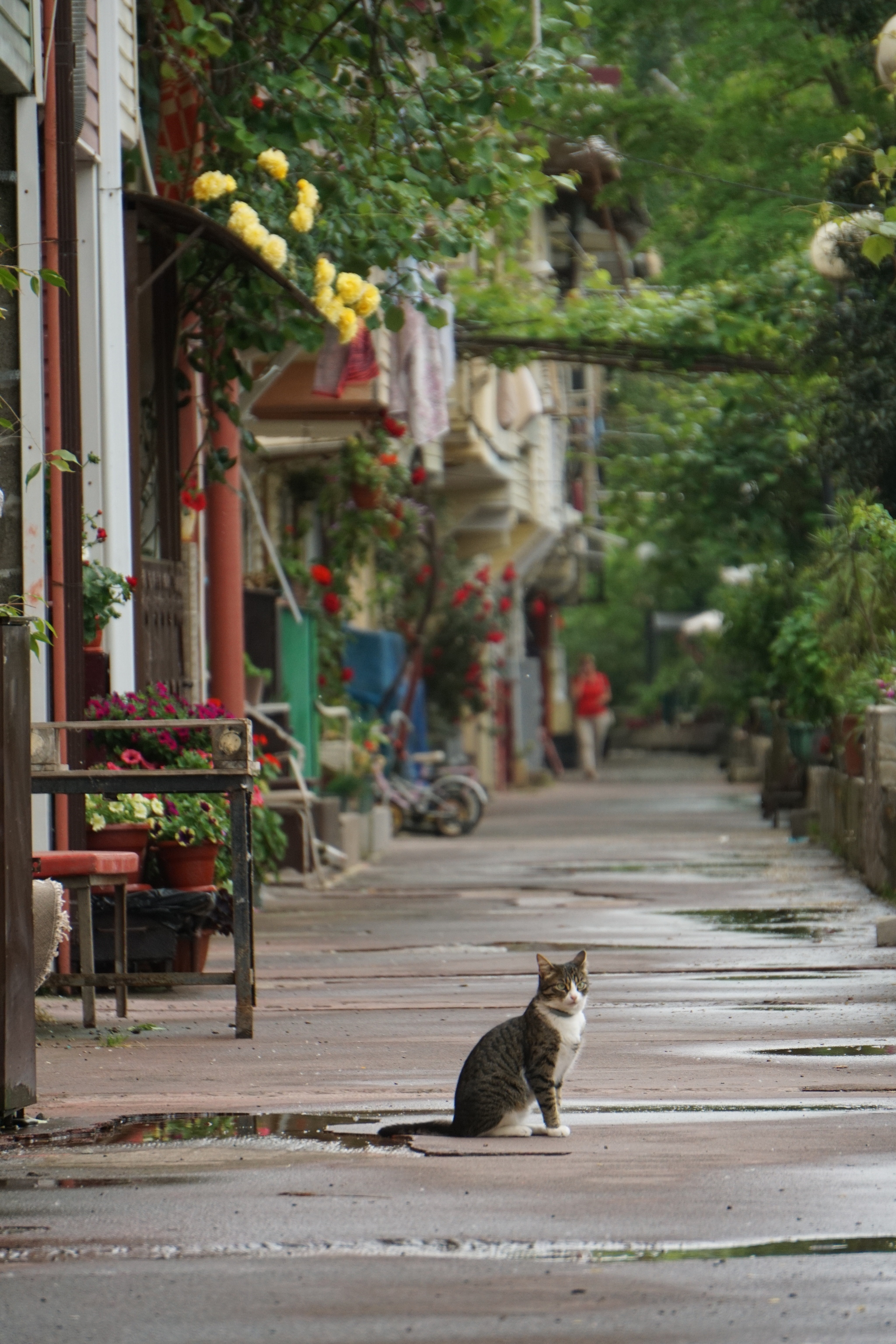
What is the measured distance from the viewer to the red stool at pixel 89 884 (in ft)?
28.1

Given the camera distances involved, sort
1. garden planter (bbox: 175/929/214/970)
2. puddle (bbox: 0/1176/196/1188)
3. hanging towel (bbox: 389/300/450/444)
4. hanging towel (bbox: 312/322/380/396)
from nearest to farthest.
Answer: puddle (bbox: 0/1176/196/1188), garden planter (bbox: 175/929/214/970), hanging towel (bbox: 312/322/380/396), hanging towel (bbox: 389/300/450/444)

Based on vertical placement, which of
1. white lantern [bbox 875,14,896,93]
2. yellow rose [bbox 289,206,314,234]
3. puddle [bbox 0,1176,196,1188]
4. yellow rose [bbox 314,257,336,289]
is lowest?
puddle [bbox 0,1176,196,1188]

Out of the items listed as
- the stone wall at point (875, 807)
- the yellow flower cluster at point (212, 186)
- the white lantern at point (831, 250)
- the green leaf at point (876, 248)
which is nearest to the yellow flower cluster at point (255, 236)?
the yellow flower cluster at point (212, 186)

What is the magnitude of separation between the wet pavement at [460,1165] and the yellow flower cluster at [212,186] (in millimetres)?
4295

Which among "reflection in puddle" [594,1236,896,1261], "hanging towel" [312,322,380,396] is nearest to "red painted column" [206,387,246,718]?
"hanging towel" [312,322,380,396]

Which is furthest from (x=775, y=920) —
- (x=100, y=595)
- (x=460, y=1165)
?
(x=460, y=1165)

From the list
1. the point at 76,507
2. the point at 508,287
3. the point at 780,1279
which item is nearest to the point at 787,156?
the point at 508,287

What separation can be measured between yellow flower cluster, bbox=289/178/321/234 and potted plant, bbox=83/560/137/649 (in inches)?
112

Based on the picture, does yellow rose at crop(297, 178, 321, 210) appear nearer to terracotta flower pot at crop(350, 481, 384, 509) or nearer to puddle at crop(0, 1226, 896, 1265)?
terracotta flower pot at crop(350, 481, 384, 509)

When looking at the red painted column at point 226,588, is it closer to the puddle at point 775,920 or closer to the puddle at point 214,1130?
the puddle at point 775,920

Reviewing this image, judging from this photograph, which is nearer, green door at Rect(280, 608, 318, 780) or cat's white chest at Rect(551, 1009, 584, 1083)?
cat's white chest at Rect(551, 1009, 584, 1083)

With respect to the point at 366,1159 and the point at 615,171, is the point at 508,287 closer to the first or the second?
the point at 615,171

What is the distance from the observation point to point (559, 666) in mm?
49344

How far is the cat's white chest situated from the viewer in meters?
6.38
